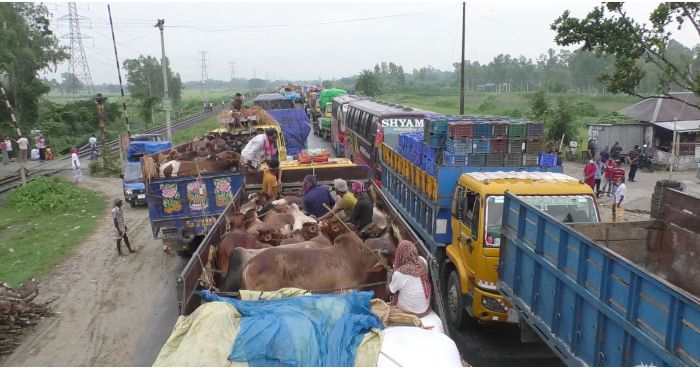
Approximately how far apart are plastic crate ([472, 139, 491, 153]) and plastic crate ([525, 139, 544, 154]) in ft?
2.29

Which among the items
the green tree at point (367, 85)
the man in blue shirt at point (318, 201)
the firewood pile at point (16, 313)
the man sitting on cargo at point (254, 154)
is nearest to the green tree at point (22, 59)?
the man sitting on cargo at point (254, 154)

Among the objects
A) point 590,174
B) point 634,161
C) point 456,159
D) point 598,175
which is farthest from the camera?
point 634,161

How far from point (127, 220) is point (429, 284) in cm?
1217

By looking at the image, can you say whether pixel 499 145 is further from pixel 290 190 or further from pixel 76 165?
pixel 76 165

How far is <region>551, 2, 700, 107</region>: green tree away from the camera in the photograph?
12000 millimetres

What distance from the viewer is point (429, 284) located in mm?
5566

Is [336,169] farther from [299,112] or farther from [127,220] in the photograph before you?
[299,112]

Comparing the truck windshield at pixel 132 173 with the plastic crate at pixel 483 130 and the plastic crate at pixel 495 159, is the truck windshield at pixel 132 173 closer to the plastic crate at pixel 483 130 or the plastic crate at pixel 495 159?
the plastic crate at pixel 483 130

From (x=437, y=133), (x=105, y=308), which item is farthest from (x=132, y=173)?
(x=437, y=133)

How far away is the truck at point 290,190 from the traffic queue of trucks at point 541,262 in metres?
0.02

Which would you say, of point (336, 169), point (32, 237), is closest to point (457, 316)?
point (336, 169)

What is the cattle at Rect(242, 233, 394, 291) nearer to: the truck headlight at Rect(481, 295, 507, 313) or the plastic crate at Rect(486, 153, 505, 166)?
the truck headlight at Rect(481, 295, 507, 313)

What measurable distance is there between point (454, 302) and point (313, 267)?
296 cm

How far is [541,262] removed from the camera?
6.03m
